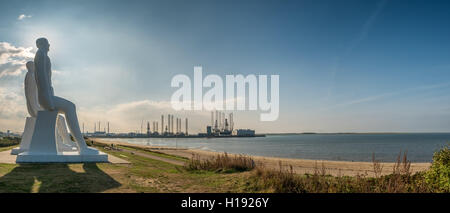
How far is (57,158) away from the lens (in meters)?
12.1

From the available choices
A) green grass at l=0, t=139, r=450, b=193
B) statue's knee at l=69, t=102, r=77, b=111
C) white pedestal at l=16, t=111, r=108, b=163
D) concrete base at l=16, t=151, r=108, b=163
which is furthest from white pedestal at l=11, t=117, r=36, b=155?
green grass at l=0, t=139, r=450, b=193

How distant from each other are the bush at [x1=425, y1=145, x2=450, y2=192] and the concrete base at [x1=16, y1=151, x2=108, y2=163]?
12.7 meters

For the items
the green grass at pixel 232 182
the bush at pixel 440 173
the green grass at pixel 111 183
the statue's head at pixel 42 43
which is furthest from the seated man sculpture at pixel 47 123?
the bush at pixel 440 173

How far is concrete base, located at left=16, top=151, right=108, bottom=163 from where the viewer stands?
458 inches

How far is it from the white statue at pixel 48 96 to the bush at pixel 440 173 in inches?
526

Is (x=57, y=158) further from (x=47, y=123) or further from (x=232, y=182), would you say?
(x=232, y=182)

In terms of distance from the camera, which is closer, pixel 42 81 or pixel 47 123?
pixel 42 81

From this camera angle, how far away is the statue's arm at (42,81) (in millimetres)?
12570

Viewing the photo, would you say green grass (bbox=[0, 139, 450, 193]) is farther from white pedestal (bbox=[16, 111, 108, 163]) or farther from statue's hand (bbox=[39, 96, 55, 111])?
statue's hand (bbox=[39, 96, 55, 111])

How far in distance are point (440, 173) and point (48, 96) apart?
1518cm

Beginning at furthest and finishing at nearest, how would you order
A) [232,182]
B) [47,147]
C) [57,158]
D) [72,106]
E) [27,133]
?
[27,133], [72,106], [47,147], [57,158], [232,182]

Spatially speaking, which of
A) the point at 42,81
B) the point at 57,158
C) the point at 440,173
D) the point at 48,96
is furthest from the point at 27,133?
the point at 440,173
